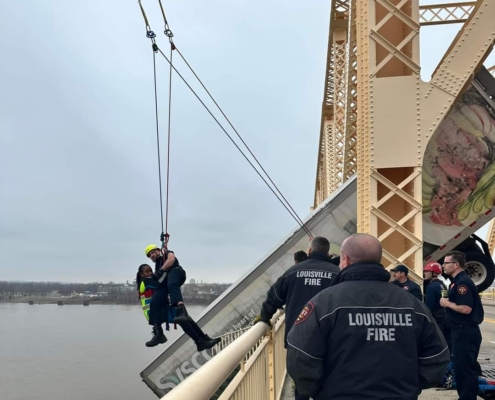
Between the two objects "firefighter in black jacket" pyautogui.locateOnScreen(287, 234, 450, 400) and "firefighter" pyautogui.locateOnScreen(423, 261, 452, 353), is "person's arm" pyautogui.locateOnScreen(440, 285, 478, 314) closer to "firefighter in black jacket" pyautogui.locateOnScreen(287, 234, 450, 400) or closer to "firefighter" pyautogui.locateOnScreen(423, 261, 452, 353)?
"firefighter" pyautogui.locateOnScreen(423, 261, 452, 353)

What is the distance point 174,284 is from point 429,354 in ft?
15.2

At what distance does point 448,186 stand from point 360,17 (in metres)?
3.31

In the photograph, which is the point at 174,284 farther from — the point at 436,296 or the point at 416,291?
the point at 436,296

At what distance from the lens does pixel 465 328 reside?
4801 millimetres

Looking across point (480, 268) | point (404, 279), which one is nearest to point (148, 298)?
point (404, 279)

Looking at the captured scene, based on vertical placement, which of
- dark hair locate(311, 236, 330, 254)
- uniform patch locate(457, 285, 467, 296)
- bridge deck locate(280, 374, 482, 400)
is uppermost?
dark hair locate(311, 236, 330, 254)

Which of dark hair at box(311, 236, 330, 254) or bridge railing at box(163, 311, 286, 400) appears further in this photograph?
dark hair at box(311, 236, 330, 254)

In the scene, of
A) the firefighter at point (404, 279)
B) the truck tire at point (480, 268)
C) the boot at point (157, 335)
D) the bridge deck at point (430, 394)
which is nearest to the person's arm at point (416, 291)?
the firefighter at point (404, 279)

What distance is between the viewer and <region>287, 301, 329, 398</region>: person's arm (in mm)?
2219

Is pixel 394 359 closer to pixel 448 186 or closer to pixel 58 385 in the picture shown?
pixel 448 186

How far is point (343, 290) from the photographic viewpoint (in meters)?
2.29

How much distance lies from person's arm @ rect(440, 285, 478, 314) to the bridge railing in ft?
6.44

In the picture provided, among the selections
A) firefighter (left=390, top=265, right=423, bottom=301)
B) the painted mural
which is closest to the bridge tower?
firefighter (left=390, top=265, right=423, bottom=301)

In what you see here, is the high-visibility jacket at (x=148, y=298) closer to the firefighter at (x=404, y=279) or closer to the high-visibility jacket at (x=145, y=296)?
the high-visibility jacket at (x=145, y=296)
